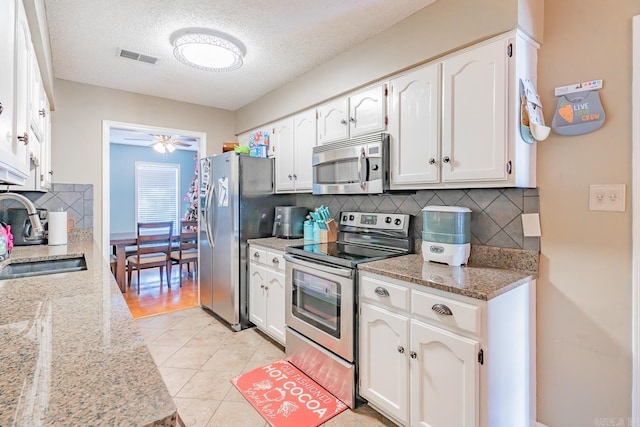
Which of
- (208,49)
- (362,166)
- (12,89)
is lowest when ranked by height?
(362,166)

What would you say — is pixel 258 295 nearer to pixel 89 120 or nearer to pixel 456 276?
pixel 456 276

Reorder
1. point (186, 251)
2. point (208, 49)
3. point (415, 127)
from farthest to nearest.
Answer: point (186, 251), point (208, 49), point (415, 127)

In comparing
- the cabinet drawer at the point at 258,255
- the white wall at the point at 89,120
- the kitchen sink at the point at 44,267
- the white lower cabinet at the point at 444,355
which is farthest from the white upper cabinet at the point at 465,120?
the white wall at the point at 89,120

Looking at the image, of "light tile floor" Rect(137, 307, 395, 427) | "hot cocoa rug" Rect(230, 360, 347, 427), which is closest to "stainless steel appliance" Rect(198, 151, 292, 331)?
"light tile floor" Rect(137, 307, 395, 427)

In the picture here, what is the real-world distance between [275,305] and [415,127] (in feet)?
5.83

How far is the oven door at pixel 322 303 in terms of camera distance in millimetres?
1977

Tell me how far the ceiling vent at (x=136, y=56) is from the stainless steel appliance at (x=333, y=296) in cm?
190

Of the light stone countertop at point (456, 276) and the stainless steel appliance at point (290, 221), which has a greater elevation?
the stainless steel appliance at point (290, 221)

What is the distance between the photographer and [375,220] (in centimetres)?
257

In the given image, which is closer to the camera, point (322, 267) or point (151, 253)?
point (322, 267)

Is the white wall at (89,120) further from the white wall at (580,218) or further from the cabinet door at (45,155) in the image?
the white wall at (580,218)

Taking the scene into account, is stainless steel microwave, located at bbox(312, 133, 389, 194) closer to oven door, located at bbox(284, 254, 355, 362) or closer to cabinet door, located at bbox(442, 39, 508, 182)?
cabinet door, located at bbox(442, 39, 508, 182)

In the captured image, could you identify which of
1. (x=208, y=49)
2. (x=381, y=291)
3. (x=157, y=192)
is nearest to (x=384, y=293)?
(x=381, y=291)

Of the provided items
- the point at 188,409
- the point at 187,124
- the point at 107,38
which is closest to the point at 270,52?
the point at 107,38
